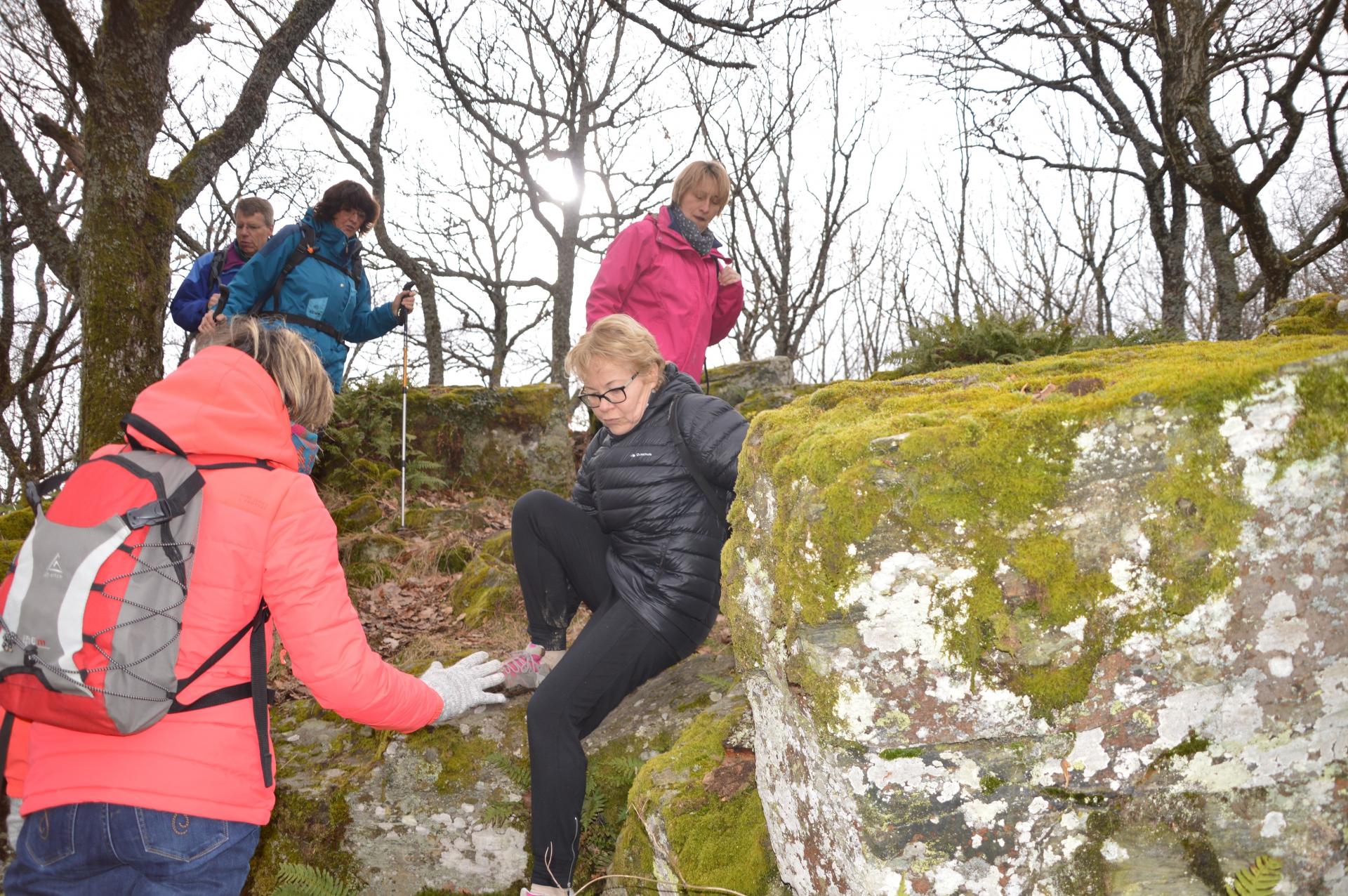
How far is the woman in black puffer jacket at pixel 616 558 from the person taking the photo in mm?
2818

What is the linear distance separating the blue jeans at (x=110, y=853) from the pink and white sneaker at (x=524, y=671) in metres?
1.59

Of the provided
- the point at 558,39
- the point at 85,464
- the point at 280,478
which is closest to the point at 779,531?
the point at 280,478

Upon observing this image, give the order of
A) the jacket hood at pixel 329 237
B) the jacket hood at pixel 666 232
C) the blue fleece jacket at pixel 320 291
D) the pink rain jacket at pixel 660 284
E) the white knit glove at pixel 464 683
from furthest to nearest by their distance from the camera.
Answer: the jacket hood at pixel 329 237
the blue fleece jacket at pixel 320 291
the jacket hood at pixel 666 232
the pink rain jacket at pixel 660 284
the white knit glove at pixel 464 683

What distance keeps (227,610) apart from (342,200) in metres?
4.13

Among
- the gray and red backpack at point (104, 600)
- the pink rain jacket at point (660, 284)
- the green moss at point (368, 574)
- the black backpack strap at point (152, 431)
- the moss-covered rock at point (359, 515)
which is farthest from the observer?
the moss-covered rock at point (359, 515)

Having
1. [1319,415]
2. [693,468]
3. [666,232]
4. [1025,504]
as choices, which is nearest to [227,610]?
[693,468]

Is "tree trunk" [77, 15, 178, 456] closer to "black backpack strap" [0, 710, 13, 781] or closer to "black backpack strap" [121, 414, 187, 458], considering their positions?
"black backpack strap" [0, 710, 13, 781]

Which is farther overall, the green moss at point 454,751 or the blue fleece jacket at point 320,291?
the blue fleece jacket at point 320,291

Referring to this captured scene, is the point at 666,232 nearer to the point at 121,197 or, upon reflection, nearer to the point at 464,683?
the point at 464,683

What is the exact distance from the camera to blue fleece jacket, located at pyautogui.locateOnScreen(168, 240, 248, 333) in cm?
531

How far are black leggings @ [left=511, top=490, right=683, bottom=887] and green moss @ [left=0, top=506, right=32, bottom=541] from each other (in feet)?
16.6

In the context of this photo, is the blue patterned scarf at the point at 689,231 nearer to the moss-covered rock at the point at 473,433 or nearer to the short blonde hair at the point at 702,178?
the short blonde hair at the point at 702,178

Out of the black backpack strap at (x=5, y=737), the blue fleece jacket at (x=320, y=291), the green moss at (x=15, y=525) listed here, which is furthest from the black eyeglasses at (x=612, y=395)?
the green moss at (x=15, y=525)

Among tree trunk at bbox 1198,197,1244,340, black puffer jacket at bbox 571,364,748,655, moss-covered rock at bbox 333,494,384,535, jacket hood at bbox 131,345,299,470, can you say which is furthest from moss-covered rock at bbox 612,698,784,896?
tree trunk at bbox 1198,197,1244,340
